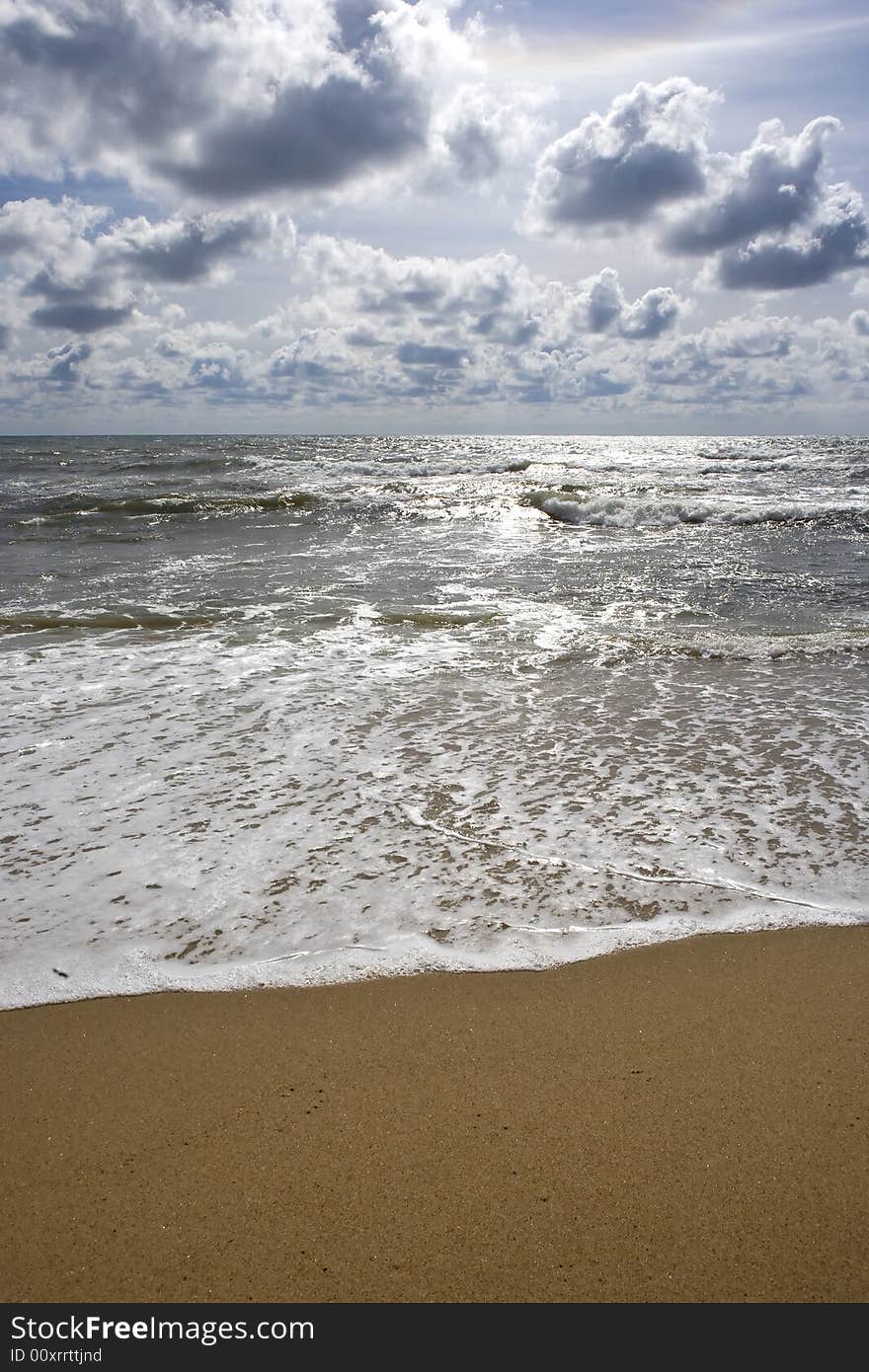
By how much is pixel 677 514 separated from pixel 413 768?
14136 mm

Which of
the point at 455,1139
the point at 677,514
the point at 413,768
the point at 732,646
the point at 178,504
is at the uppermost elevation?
the point at 178,504

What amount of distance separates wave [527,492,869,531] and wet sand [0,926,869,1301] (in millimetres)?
14601

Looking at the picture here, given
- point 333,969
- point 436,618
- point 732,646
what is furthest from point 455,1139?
point 436,618

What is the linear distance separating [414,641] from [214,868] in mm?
3801

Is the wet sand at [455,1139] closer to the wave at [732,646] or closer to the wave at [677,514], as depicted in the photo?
the wave at [732,646]

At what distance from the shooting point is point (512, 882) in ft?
9.67

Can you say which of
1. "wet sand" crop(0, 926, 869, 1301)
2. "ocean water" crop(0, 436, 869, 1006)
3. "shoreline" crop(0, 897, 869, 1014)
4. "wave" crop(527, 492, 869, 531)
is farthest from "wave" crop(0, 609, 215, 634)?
"wave" crop(527, 492, 869, 531)

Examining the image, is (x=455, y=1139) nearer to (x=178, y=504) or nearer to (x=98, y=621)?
(x=98, y=621)

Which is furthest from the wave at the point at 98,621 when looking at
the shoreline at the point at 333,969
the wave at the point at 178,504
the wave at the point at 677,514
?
the wave at the point at 178,504

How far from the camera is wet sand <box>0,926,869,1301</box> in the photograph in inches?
61.9

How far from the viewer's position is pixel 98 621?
7.57 meters

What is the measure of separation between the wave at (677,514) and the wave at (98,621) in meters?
10.5
